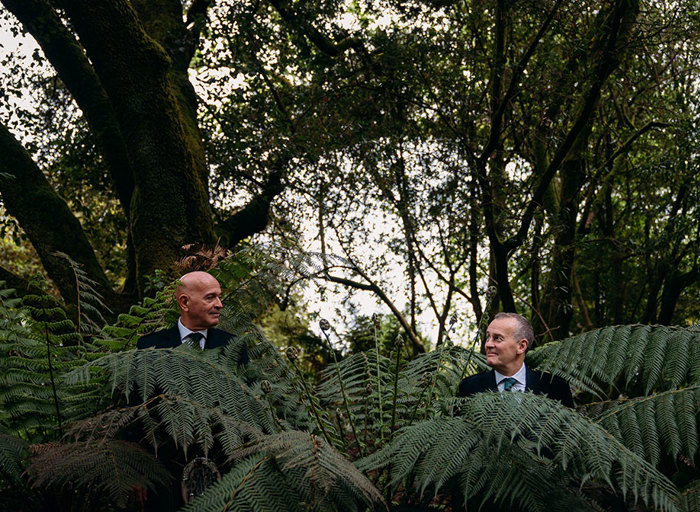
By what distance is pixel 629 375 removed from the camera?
252 centimetres

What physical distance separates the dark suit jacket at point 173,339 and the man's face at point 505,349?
1.18 meters

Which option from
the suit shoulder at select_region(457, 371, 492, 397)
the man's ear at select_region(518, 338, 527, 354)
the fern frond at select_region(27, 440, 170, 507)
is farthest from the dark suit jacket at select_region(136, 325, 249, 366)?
the man's ear at select_region(518, 338, 527, 354)

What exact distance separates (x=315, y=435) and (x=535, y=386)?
49.3 inches

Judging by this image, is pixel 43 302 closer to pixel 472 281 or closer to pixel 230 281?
pixel 230 281

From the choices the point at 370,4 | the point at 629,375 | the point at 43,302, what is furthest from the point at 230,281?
the point at 370,4

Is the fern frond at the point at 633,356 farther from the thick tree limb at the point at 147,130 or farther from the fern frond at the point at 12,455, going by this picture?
the thick tree limb at the point at 147,130

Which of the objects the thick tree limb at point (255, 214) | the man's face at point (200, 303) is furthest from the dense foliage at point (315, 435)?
the thick tree limb at point (255, 214)

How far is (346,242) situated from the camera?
38.0 feet

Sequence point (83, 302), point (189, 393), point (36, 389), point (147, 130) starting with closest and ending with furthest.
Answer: point (189, 393) < point (36, 389) < point (83, 302) < point (147, 130)

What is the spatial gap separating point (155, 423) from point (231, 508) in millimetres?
538

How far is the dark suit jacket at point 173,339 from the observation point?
280 centimetres

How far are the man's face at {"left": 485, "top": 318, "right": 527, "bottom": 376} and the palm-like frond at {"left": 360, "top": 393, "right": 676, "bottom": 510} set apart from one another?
1.06 m

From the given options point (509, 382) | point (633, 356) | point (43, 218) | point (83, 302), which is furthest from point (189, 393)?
point (43, 218)

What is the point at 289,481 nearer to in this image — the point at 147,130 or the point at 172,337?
the point at 172,337
